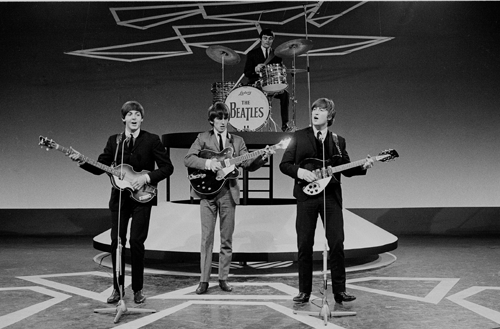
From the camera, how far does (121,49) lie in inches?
397

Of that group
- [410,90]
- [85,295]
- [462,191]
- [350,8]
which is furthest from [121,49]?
[462,191]

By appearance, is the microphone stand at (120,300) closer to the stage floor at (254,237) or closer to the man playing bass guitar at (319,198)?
the man playing bass guitar at (319,198)

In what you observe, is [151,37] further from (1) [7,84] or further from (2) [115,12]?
(1) [7,84]

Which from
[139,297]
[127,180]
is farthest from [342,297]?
[127,180]

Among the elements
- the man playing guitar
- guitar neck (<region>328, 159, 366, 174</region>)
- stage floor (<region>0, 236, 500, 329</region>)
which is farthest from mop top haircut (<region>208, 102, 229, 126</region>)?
stage floor (<region>0, 236, 500, 329</region>)

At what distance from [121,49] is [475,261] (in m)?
6.73

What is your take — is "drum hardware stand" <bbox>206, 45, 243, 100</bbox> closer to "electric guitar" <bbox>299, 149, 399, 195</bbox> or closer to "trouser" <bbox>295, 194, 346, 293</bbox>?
"electric guitar" <bbox>299, 149, 399, 195</bbox>

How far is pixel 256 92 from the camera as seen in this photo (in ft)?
25.3

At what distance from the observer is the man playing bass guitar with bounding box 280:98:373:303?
15.7 feet

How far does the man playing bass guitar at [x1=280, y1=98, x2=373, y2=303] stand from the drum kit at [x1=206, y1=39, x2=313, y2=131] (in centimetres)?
285

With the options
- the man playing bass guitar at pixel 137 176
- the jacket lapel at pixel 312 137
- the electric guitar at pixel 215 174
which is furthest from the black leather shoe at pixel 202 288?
the jacket lapel at pixel 312 137

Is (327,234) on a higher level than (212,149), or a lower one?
lower

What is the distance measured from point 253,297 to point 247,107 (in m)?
3.20

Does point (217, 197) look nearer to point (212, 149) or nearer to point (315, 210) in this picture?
point (212, 149)
